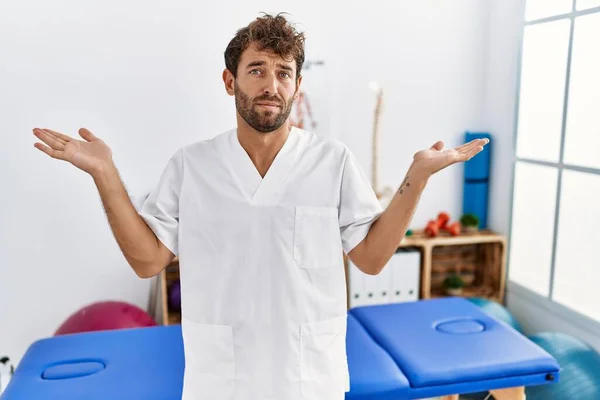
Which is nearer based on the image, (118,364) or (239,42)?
(239,42)

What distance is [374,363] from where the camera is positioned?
5.67 ft

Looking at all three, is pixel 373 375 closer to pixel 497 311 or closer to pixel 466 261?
pixel 497 311

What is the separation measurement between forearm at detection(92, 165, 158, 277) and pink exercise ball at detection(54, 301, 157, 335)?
1.34 m

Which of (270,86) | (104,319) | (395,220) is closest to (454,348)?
(395,220)

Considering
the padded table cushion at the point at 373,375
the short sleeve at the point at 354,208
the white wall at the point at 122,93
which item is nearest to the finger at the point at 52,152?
the short sleeve at the point at 354,208

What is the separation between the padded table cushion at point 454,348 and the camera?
169cm

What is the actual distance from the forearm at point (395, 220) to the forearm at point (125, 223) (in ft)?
1.61

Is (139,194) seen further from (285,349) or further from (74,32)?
(285,349)

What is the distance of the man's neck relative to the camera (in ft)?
4.31

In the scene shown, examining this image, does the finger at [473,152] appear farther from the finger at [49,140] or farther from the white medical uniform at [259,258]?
the finger at [49,140]

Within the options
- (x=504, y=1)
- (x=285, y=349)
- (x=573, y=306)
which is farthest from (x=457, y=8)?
(x=285, y=349)

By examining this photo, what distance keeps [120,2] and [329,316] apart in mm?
2091

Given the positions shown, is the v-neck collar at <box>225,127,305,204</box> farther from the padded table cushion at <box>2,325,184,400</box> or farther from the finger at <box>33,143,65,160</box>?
the padded table cushion at <box>2,325,184,400</box>

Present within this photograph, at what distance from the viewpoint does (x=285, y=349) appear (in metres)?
1.29
